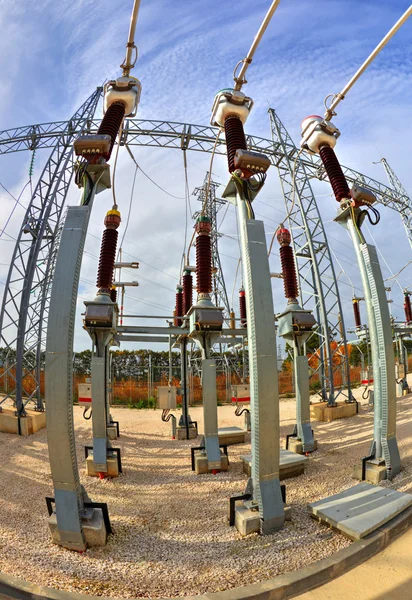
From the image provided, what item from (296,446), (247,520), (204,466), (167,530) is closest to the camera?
(247,520)

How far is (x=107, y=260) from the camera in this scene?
7.51 metres

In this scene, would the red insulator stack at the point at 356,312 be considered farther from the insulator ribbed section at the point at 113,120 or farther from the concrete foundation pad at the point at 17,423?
the insulator ribbed section at the point at 113,120

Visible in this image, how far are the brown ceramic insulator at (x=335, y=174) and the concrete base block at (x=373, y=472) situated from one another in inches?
184

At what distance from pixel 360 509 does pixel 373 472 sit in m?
1.39

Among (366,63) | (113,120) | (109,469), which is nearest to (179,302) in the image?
(109,469)

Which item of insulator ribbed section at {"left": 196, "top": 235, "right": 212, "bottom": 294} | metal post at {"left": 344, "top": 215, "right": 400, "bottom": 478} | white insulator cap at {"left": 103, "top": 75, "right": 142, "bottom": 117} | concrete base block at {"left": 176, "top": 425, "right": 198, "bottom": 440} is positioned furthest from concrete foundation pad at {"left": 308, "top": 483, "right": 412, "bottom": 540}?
white insulator cap at {"left": 103, "top": 75, "right": 142, "bottom": 117}

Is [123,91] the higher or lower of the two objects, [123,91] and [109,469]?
the higher

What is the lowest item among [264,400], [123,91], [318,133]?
[264,400]

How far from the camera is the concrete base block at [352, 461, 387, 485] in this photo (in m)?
5.04

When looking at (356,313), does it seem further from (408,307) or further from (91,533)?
(91,533)

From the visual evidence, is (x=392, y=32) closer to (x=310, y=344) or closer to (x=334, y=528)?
(x=334, y=528)

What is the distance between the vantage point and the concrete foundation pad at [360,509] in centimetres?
356

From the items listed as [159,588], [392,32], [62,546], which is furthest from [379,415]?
[392,32]

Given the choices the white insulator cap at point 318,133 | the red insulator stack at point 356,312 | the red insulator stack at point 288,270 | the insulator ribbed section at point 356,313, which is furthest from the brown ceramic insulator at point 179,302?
the insulator ribbed section at point 356,313
